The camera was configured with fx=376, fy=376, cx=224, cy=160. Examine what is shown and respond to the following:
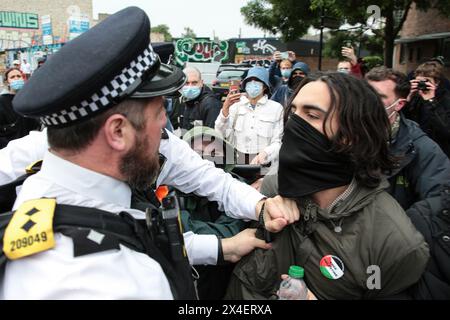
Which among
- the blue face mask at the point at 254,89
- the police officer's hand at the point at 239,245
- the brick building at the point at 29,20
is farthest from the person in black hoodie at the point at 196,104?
the brick building at the point at 29,20

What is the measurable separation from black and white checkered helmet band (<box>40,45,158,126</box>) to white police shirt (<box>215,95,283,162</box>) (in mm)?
3232

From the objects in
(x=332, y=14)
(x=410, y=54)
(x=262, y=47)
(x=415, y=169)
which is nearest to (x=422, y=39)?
(x=410, y=54)

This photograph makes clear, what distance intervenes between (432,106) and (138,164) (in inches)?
140

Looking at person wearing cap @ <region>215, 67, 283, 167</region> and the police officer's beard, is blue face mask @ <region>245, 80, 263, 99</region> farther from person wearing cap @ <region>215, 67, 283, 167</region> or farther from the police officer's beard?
the police officer's beard

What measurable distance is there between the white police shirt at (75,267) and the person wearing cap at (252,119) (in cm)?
315

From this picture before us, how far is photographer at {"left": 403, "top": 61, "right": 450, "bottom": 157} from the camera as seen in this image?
3809mm

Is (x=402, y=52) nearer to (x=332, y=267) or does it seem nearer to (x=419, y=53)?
(x=419, y=53)

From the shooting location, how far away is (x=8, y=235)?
0.99 m

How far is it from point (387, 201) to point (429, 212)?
0.20 meters

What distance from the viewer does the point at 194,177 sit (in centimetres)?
208
